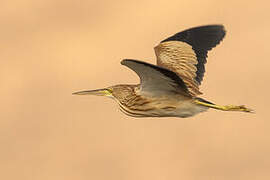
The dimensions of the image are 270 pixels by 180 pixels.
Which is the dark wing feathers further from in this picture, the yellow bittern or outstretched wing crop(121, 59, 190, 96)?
outstretched wing crop(121, 59, 190, 96)

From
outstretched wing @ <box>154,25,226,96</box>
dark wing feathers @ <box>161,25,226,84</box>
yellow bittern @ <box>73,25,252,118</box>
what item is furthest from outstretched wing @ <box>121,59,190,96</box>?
dark wing feathers @ <box>161,25,226,84</box>

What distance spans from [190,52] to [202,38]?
274 mm

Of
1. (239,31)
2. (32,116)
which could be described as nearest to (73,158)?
(32,116)

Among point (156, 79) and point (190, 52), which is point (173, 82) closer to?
point (156, 79)

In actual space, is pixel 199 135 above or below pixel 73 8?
below

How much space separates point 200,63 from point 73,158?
527cm

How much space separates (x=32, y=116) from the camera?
14781mm

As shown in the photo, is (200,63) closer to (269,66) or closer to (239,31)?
(269,66)

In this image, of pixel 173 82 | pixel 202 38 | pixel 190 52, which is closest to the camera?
pixel 173 82

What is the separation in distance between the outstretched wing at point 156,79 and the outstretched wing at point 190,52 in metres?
0.49

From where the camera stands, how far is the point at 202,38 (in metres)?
8.80

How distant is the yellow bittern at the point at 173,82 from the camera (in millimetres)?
7348

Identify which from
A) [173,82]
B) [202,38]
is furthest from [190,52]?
[173,82]

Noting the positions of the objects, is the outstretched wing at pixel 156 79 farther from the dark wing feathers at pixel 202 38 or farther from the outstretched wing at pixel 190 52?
the dark wing feathers at pixel 202 38
